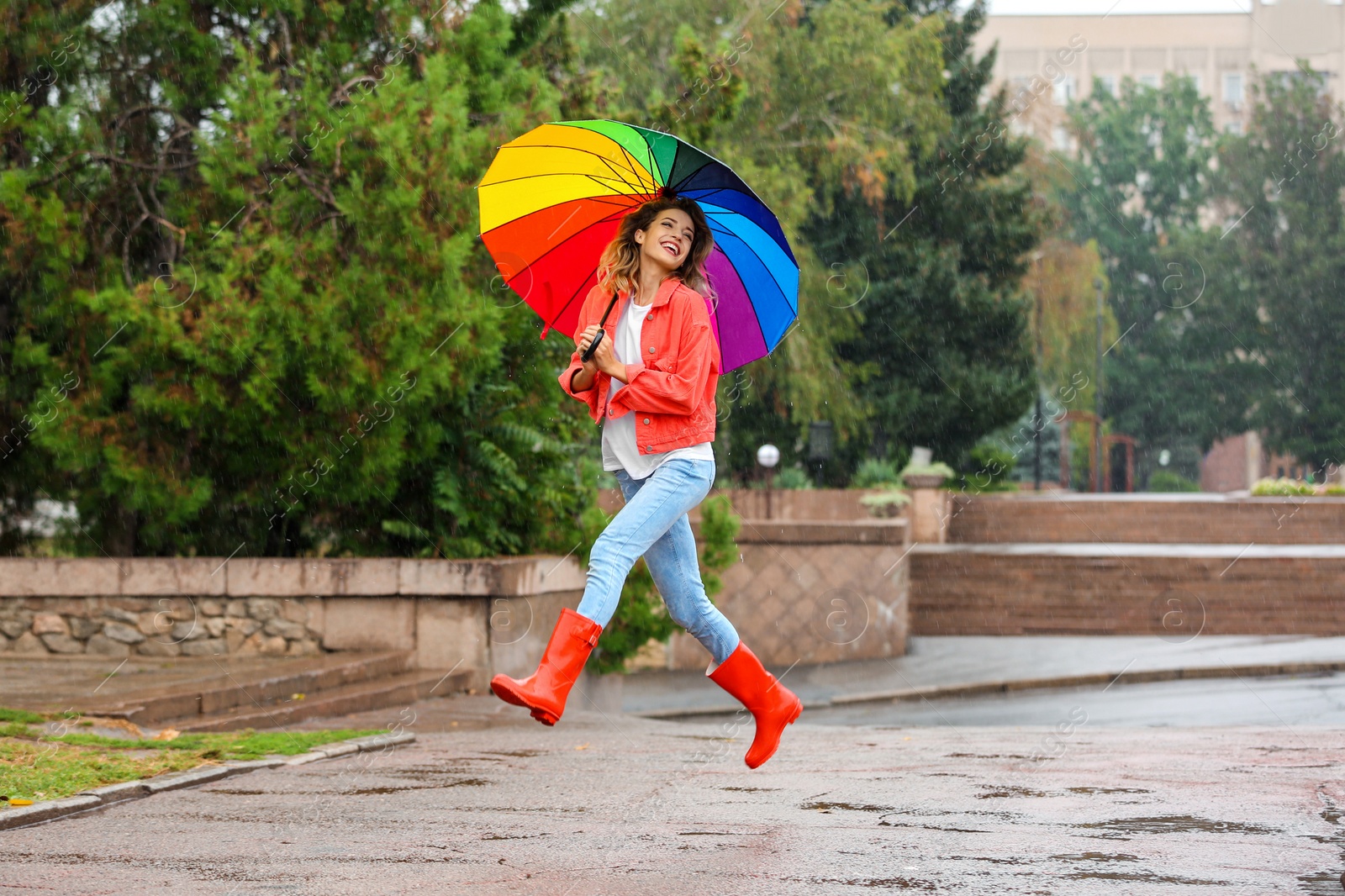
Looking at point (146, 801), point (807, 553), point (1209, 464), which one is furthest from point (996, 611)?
point (1209, 464)

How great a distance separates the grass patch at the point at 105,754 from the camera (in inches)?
210

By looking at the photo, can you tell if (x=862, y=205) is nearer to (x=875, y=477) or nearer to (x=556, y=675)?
(x=875, y=477)

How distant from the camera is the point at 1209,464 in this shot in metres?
77.8

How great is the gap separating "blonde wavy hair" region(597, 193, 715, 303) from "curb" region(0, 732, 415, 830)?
2.54 m

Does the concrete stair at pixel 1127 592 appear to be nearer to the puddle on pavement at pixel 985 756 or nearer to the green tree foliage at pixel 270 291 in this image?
the green tree foliage at pixel 270 291

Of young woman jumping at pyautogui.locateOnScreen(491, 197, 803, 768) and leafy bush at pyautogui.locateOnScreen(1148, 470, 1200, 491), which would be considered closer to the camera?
young woman jumping at pyautogui.locateOnScreen(491, 197, 803, 768)

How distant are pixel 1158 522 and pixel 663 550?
2833cm

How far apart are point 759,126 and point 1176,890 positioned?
22.8 metres

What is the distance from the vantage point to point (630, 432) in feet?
15.0

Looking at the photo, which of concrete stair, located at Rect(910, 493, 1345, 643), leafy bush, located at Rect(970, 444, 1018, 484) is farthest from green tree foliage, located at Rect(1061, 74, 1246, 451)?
concrete stair, located at Rect(910, 493, 1345, 643)

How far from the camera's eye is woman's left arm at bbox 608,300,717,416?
4.43 m

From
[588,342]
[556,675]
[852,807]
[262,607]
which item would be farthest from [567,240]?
[262,607]

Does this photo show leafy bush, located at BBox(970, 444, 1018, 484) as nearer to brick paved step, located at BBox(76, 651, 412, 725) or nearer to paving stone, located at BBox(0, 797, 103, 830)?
brick paved step, located at BBox(76, 651, 412, 725)

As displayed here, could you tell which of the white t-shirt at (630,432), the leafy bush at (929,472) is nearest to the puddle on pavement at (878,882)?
the white t-shirt at (630,432)
